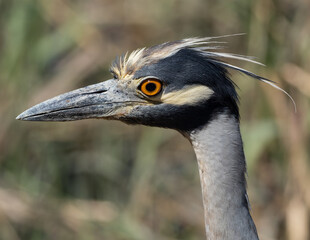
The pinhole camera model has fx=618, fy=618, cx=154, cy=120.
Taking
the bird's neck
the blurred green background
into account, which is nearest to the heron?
the bird's neck

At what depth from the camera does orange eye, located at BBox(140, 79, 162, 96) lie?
2.77 meters

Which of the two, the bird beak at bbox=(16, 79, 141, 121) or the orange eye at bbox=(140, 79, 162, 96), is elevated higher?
the orange eye at bbox=(140, 79, 162, 96)

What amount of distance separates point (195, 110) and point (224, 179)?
1.08 feet

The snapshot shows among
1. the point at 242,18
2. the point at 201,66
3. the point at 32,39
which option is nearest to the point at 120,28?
the point at 32,39

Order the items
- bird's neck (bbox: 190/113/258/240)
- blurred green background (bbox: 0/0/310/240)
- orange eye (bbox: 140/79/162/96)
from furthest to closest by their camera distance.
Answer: blurred green background (bbox: 0/0/310/240)
orange eye (bbox: 140/79/162/96)
bird's neck (bbox: 190/113/258/240)

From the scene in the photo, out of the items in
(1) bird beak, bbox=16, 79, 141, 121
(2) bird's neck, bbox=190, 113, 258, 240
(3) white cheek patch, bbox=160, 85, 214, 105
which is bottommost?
(2) bird's neck, bbox=190, 113, 258, 240

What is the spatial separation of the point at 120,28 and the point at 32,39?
1.06 meters

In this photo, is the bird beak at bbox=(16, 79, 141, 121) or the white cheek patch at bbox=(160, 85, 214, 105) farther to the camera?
the bird beak at bbox=(16, 79, 141, 121)

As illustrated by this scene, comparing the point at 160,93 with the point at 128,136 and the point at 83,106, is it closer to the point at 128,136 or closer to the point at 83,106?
the point at 83,106

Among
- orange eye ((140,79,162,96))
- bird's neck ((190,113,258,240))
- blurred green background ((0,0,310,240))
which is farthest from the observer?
blurred green background ((0,0,310,240))

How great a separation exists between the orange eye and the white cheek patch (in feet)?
0.17

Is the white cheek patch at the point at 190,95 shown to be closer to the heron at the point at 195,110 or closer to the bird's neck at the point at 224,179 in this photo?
the heron at the point at 195,110

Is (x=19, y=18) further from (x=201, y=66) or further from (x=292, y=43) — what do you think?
(x=201, y=66)

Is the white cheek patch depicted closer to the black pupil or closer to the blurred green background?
the black pupil
